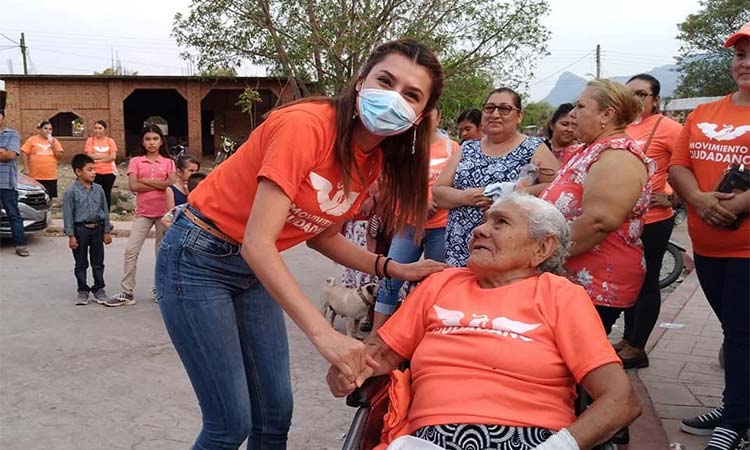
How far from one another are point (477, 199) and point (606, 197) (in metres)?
1.00

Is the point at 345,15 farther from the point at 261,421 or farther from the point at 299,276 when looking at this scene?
the point at 261,421

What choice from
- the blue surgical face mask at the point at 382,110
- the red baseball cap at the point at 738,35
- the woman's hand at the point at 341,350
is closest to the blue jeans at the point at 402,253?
the red baseball cap at the point at 738,35

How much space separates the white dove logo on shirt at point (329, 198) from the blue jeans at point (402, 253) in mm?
2544

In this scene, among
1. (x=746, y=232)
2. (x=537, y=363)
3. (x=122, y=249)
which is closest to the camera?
(x=537, y=363)

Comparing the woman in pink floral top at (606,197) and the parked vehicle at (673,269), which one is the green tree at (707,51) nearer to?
the parked vehicle at (673,269)

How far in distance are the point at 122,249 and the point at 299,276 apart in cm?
330

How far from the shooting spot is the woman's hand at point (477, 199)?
4051mm

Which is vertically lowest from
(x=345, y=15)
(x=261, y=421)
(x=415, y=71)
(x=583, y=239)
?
(x=261, y=421)

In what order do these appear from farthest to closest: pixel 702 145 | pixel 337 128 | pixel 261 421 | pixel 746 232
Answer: pixel 702 145, pixel 746 232, pixel 261 421, pixel 337 128

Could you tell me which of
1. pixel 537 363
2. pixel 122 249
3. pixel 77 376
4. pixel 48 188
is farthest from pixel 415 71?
pixel 48 188

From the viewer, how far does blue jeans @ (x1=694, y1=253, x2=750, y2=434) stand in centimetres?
321

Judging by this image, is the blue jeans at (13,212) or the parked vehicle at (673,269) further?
the blue jeans at (13,212)

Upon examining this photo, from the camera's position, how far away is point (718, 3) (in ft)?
100

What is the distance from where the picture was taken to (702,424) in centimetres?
365
